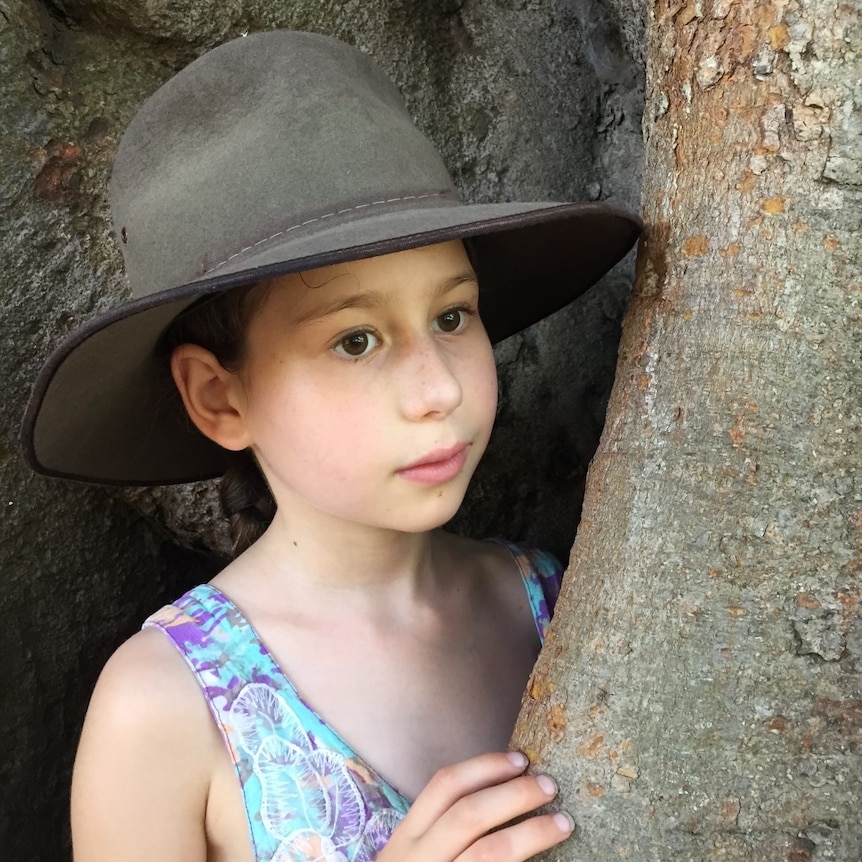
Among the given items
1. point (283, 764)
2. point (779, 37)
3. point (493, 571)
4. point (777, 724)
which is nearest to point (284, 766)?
point (283, 764)

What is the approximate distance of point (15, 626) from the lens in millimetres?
1494

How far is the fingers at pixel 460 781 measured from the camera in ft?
3.08

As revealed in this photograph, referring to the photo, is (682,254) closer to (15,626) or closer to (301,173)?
(301,173)

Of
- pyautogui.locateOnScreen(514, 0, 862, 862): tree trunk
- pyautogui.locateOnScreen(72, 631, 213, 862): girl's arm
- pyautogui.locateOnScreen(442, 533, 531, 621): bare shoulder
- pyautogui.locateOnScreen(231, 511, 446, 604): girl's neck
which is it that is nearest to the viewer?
pyautogui.locateOnScreen(514, 0, 862, 862): tree trunk

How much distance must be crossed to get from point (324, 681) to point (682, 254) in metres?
0.67

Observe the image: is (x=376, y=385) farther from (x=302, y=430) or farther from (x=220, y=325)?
(x=220, y=325)

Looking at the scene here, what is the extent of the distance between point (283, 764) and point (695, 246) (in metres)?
0.75

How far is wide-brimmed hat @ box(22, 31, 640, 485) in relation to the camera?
0.92m

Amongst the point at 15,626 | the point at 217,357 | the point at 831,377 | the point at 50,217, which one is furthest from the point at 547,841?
the point at 50,217

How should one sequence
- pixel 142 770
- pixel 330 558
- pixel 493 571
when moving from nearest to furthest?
pixel 142 770, pixel 330 558, pixel 493 571

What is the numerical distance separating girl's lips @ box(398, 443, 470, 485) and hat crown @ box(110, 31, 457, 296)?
27 centimetres

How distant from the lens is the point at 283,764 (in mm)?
1110

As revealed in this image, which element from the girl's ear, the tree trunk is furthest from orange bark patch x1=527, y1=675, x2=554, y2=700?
the girl's ear

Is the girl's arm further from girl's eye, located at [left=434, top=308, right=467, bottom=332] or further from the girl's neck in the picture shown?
girl's eye, located at [left=434, top=308, right=467, bottom=332]
